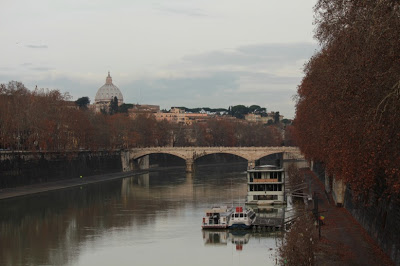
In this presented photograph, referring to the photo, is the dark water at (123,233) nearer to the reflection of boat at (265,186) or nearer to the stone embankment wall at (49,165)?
the reflection of boat at (265,186)

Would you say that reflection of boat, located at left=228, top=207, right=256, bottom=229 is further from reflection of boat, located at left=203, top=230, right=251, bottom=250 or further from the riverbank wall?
the riverbank wall

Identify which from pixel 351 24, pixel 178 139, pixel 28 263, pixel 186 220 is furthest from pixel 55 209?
pixel 178 139

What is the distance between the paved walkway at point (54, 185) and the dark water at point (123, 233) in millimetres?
1589

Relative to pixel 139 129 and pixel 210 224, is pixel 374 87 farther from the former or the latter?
pixel 139 129

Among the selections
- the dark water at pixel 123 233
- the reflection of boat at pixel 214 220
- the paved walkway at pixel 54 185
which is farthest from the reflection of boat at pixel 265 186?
the paved walkway at pixel 54 185

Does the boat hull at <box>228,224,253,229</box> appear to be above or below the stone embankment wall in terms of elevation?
below

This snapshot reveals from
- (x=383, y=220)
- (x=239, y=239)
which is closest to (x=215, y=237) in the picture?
(x=239, y=239)

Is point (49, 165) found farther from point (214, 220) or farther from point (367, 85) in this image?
point (367, 85)

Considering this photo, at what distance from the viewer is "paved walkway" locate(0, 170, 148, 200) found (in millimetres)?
52606

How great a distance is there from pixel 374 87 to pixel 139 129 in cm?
8756

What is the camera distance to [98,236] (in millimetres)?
32438

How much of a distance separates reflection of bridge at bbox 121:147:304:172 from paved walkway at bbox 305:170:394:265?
179ft

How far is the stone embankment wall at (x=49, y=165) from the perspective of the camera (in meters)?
56.6

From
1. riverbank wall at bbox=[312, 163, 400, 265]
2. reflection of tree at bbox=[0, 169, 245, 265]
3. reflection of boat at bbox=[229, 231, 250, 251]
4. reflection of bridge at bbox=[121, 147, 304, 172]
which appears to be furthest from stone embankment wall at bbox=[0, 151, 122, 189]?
riverbank wall at bbox=[312, 163, 400, 265]
